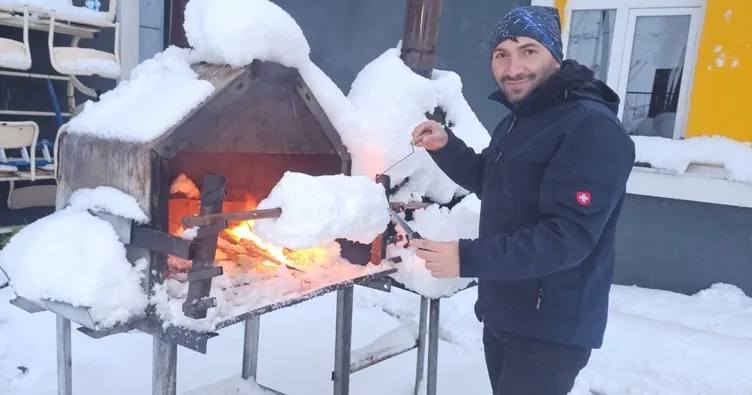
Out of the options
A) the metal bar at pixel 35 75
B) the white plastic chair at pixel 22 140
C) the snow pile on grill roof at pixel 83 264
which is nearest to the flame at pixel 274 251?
the snow pile on grill roof at pixel 83 264

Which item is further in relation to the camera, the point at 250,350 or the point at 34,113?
the point at 34,113

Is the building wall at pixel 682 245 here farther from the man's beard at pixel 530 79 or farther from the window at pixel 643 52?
the man's beard at pixel 530 79

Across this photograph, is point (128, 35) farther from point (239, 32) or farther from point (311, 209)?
point (311, 209)

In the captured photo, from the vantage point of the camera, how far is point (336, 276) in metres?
2.53

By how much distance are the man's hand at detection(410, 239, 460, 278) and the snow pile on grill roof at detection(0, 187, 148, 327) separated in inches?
39.4

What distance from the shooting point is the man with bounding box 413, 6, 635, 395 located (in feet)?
5.74

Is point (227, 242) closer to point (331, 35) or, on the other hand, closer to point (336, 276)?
point (336, 276)

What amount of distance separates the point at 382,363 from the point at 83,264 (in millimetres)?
2480

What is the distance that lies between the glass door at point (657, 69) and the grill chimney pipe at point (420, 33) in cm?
355

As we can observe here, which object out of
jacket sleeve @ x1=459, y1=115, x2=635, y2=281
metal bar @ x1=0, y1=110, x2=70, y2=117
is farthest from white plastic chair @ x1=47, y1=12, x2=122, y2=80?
jacket sleeve @ x1=459, y1=115, x2=635, y2=281

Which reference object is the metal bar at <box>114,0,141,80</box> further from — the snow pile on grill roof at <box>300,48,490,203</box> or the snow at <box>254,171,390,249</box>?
the snow at <box>254,171,390,249</box>

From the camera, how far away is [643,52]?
573cm

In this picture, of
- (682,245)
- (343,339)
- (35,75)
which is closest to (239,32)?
(343,339)

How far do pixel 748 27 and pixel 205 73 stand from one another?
486 centimetres
